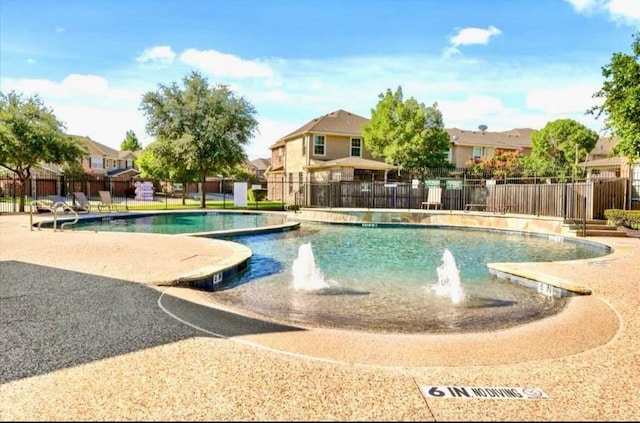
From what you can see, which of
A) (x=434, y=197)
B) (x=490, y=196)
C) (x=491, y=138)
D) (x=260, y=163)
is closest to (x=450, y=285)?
(x=490, y=196)

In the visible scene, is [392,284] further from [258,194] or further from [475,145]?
[475,145]

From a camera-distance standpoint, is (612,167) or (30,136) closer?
(30,136)

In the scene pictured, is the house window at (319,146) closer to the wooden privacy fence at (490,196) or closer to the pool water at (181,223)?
the wooden privacy fence at (490,196)

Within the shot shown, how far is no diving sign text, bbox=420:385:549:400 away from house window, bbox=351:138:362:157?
2888 cm

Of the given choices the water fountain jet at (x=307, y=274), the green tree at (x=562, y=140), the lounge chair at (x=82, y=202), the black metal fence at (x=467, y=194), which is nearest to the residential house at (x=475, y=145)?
the green tree at (x=562, y=140)

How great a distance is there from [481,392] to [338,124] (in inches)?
1151

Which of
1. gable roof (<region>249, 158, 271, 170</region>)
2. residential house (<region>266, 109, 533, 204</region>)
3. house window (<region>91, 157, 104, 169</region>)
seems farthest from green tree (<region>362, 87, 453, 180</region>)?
gable roof (<region>249, 158, 271, 170</region>)

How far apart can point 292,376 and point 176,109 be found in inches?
988

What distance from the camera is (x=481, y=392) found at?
3.12 metres

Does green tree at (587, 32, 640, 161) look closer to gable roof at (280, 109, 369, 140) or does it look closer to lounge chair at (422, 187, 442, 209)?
lounge chair at (422, 187, 442, 209)

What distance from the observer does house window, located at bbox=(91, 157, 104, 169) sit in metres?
53.8

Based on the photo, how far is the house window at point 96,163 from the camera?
53781mm

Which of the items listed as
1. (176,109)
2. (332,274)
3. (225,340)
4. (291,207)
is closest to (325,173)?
(291,207)

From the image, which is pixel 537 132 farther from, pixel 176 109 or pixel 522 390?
pixel 522 390
